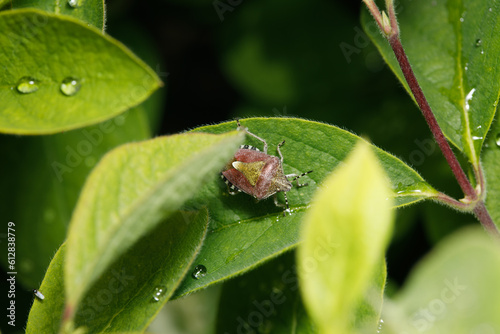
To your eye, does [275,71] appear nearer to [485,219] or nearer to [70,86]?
[485,219]

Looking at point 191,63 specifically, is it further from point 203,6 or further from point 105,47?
point 105,47

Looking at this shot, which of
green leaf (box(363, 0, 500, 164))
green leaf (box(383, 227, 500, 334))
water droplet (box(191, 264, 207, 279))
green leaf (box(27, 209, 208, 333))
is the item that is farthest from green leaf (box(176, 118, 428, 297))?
green leaf (box(383, 227, 500, 334))

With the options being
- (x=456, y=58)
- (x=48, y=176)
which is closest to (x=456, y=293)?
(x=456, y=58)

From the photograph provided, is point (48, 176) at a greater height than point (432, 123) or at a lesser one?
lesser

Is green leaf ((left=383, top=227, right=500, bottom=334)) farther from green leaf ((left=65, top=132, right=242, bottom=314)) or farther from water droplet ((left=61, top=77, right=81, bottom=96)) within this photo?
water droplet ((left=61, top=77, right=81, bottom=96))

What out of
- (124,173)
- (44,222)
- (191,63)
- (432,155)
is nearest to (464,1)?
(432,155)
